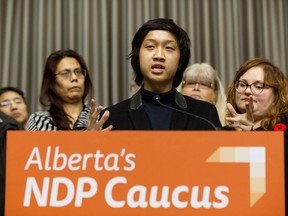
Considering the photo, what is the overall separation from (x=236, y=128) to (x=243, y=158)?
0.50 m

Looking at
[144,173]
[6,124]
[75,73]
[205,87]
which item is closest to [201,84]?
[205,87]

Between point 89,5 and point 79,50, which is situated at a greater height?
point 89,5

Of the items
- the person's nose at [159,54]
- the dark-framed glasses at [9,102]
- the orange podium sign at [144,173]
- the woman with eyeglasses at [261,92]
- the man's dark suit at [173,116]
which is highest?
the dark-framed glasses at [9,102]

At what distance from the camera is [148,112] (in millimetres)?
2350

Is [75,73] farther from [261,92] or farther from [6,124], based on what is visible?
[261,92]

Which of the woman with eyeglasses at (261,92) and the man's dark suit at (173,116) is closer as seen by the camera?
the man's dark suit at (173,116)

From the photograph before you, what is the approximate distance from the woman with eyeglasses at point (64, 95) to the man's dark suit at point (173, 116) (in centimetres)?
59

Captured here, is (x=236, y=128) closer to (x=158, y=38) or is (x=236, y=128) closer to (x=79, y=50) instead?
(x=158, y=38)

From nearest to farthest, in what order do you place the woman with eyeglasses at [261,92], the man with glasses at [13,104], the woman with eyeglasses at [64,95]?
the woman with eyeglasses at [261,92], the woman with eyeglasses at [64,95], the man with glasses at [13,104]

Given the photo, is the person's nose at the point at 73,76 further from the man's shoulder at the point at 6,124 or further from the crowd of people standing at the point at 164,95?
the man's shoulder at the point at 6,124

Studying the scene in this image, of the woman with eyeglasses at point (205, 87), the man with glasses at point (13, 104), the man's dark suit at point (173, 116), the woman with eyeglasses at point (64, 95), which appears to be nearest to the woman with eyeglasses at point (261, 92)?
the man's dark suit at point (173, 116)

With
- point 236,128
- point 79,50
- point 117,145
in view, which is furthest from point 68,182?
point 79,50

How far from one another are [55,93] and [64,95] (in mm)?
54

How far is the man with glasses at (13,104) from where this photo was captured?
4152 millimetres
